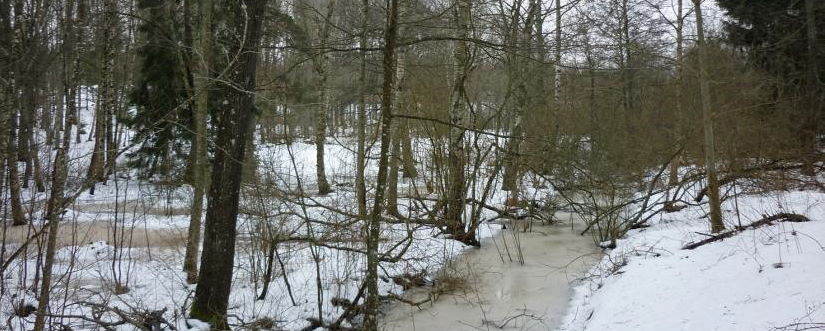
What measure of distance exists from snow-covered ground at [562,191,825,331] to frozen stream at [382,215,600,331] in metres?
0.43

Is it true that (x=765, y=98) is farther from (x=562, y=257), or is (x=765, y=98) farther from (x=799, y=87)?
(x=562, y=257)

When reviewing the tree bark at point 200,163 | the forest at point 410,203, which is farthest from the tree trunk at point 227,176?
the tree bark at point 200,163

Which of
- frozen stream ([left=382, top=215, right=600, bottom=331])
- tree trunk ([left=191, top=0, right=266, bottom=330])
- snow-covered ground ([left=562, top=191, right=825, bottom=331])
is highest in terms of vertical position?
tree trunk ([left=191, top=0, right=266, bottom=330])

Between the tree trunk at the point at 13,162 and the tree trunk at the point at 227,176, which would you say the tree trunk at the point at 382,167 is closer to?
the tree trunk at the point at 227,176

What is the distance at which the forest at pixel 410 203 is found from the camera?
5844 mm

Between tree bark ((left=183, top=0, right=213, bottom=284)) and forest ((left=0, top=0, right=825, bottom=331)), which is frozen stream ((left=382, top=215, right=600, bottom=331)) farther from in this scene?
tree bark ((left=183, top=0, right=213, bottom=284))

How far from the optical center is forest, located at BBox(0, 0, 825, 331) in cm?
584

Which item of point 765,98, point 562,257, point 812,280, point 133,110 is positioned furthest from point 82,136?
point 812,280

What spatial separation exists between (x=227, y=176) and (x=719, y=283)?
5.40 metres

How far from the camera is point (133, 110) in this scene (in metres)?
19.3

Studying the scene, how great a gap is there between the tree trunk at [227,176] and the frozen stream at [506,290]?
6.97 feet

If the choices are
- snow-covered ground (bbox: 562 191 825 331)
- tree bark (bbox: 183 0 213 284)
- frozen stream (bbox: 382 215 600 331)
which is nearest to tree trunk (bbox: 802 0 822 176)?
snow-covered ground (bbox: 562 191 825 331)

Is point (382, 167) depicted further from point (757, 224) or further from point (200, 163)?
point (757, 224)

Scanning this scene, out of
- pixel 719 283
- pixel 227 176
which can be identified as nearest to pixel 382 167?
pixel 227 176
